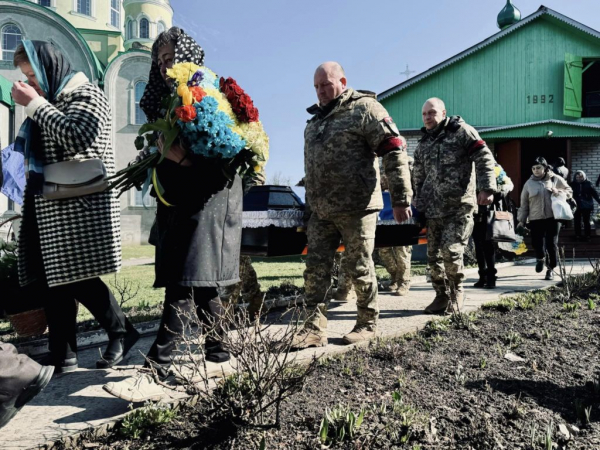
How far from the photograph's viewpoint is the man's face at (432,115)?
531 cm

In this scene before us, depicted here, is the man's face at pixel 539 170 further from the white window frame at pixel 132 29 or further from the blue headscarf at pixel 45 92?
the white window frame at pixel 132 29

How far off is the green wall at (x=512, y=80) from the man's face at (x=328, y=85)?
15.1 m

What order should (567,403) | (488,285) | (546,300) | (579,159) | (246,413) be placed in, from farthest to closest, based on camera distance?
(579,159) < (488,285) < (546,300) < (567,403) < (246,413)

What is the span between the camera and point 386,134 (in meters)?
3.65

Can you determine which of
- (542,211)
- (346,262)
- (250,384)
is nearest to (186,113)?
(250,384)

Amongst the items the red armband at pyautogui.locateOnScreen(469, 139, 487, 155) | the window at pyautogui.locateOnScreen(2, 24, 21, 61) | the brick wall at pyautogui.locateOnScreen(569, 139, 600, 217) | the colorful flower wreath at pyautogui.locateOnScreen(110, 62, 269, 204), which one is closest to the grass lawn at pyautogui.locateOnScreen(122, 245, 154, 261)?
the window at pyautogui.locateOnScreen(2, 24, 21, 61)

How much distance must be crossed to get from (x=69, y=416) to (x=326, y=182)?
7.45 feet

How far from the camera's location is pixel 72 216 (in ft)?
10.1

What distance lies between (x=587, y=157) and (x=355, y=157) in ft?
57.4

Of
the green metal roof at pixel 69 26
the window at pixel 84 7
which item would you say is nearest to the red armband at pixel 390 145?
the green metal roof at pixel 69 26

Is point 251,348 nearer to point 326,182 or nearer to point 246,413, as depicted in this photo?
point 246,413

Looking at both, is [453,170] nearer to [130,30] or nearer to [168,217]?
[168,217]

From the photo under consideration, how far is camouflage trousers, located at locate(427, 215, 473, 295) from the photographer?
487cm

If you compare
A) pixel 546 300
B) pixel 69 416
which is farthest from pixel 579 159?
pixel 69 416
